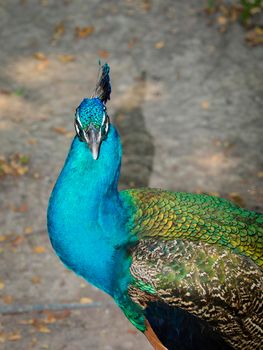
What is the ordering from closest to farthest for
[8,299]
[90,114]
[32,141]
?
[90,114] → [8,299] → [32,141]

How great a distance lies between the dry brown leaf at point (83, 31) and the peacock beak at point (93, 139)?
390cm

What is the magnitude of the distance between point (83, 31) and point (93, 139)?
13.0ft

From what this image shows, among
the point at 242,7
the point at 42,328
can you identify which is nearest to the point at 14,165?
the point at 42,328

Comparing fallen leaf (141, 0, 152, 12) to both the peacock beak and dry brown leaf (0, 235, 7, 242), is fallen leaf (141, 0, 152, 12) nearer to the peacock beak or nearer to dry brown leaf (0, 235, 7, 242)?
dry brown leaf (0, 235, 7, 242)

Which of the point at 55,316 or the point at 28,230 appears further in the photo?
the point at 28,230

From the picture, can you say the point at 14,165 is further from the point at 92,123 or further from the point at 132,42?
the point at 92,123

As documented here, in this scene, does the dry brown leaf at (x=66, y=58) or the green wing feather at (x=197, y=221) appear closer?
the green wing feather at (x=197, y=221)

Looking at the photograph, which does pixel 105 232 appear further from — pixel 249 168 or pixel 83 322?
pixel 249 168

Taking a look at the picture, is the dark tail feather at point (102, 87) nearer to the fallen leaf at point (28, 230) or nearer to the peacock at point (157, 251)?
the peacock at point (157, 251)

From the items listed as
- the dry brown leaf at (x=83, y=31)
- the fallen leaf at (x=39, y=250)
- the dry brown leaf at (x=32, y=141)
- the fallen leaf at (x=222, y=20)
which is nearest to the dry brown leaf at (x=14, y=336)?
the fallen leaf at (x=39, y=250)

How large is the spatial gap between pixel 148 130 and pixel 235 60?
123 centimetres

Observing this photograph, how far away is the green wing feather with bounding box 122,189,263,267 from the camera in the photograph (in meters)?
2.96

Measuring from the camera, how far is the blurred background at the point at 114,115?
3.96 m

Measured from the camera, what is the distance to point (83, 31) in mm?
6555
